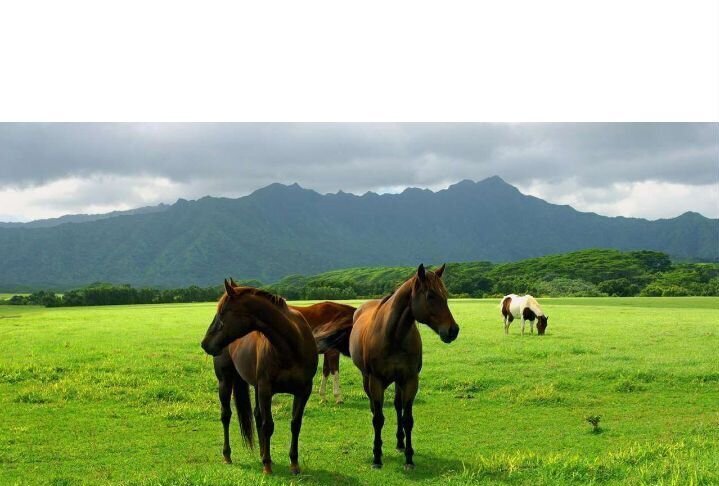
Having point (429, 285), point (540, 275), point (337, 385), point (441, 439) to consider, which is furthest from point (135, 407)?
point (540, 275)

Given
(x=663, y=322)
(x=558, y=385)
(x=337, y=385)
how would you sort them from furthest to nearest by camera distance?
(x=663, y=322), (x=558, y=385), (x=337, y=385)

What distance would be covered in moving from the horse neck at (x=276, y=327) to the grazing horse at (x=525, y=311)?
24.1m

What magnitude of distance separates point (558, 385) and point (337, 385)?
716 cm

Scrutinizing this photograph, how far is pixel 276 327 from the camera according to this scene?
9.09 meters

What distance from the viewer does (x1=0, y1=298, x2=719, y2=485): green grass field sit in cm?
966

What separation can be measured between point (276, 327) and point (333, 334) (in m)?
4.40

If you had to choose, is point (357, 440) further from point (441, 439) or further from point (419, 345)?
point (419, 345)

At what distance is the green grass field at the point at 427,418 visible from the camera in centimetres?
966

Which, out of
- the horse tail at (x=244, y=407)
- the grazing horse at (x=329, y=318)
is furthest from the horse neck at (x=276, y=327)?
the grazing horse at (x=329, y=318)

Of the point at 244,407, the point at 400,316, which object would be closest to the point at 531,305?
the point at 400,316

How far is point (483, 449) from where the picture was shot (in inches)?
462

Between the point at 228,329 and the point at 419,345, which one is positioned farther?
the point at 419,345

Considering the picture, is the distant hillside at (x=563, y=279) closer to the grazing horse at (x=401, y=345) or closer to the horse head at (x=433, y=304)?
the grazing horse at (x=401, y=345)

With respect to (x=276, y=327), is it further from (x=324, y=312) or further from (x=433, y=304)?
(x=324, y=312)
